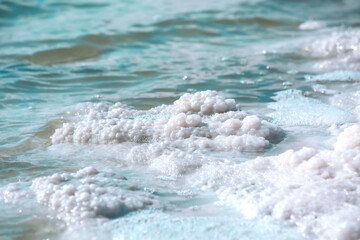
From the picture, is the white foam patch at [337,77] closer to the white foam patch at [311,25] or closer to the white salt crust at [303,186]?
the white salt crust at [303,186]

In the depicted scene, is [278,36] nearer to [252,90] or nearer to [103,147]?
[252,90]

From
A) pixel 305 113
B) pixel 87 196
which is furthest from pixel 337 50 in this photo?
pixel 87 196

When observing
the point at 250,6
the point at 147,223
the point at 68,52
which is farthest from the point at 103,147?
the point at 250,6

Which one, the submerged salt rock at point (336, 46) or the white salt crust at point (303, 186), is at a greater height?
the submerged salt rock at point (336, 46)

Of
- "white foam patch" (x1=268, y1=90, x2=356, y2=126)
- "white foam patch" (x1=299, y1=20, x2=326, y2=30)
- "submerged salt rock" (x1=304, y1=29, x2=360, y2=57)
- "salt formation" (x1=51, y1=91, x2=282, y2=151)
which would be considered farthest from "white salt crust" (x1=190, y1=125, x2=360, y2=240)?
"white foam patch" (x1=299, y1=20, x2=326, y2=30)

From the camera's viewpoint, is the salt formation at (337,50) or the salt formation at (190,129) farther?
the salt formation at (337,50)

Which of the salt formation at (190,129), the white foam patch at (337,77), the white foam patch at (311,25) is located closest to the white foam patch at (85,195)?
the salt formation at (190,129)
